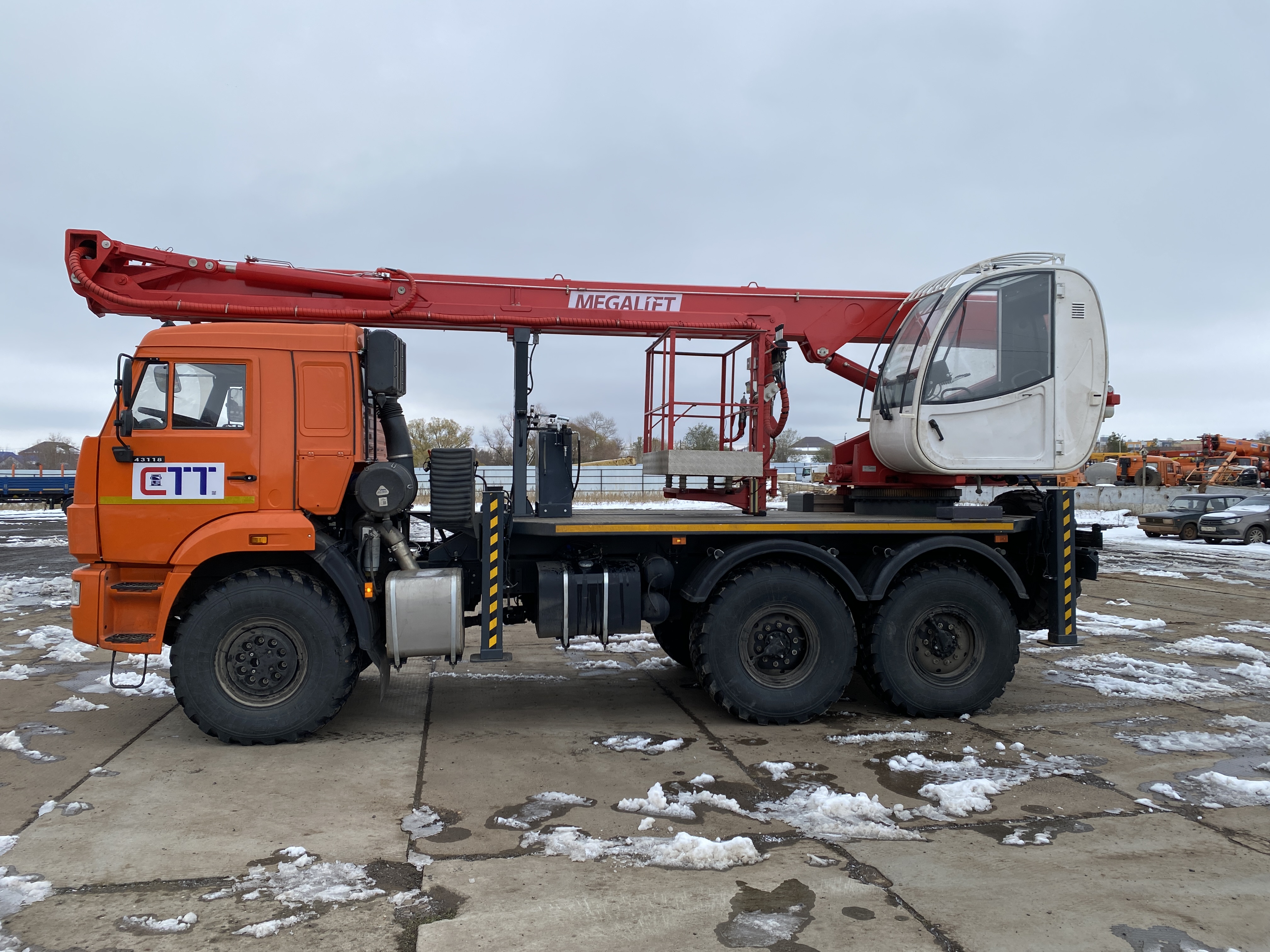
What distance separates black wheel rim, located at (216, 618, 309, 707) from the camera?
5.73 m

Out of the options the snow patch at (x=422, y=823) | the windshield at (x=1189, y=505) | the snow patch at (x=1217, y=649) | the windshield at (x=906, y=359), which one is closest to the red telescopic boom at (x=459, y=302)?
the windshield at (x=906, y=359)

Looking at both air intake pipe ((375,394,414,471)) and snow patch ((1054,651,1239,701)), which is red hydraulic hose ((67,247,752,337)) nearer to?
air intake pipe ((375,394,414,471))

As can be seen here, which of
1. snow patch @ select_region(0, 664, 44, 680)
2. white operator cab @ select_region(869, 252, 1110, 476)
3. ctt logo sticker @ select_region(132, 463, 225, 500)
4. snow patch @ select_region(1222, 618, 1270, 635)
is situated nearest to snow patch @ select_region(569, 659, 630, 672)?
white operator cab @ select_region(869, 252, 1110, 476)

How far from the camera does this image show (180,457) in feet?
18.9

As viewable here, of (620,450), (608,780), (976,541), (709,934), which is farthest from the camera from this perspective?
(620,450)

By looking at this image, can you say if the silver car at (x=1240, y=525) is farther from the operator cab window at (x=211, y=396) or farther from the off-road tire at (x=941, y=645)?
the operator cab window at (x=211, y=396)

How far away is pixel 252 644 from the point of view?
5754 millimetres

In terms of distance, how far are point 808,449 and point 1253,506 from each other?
75.3 m

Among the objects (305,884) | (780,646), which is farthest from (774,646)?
(305,884)

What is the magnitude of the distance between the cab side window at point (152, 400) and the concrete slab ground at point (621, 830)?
228cm

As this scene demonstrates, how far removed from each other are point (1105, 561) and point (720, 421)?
15.5 m

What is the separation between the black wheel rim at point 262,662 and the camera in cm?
573

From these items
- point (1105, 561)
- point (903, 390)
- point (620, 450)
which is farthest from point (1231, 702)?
point (1105, 561)

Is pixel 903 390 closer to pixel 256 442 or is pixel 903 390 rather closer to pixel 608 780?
pixel 608 780
